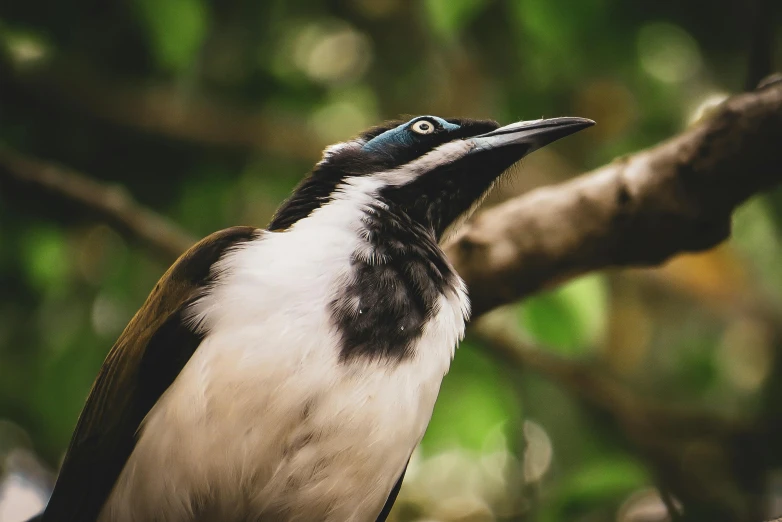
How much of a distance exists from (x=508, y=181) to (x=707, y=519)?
1448 mm

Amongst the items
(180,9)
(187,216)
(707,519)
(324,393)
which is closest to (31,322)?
(187,216)

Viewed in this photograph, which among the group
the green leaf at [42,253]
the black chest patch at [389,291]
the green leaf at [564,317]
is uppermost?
the black chest patch at [389,291]

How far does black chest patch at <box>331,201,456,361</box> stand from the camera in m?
2.36

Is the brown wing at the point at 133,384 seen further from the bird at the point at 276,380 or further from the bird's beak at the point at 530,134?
the bird's beak at the point at 530,134

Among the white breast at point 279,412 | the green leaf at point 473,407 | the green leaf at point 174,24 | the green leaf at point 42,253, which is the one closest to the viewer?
the white breast at point 279,412

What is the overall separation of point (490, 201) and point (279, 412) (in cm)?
259

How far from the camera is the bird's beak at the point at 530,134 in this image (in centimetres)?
287

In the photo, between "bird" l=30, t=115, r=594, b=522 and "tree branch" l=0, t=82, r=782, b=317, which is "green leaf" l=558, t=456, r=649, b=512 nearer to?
"tree branch" l=0, t=82, r=782, b=317

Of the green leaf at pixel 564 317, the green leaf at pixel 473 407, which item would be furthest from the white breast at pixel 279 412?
the green leaf at pixel 473 407

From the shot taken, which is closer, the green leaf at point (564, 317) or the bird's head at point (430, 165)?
the bird's head at point (430, 165)

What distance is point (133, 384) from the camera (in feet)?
8.34

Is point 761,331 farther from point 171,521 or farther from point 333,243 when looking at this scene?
point 171,521

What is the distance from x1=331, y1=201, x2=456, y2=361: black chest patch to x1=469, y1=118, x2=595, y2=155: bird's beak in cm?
50

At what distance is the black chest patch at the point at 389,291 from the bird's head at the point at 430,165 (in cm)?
20
